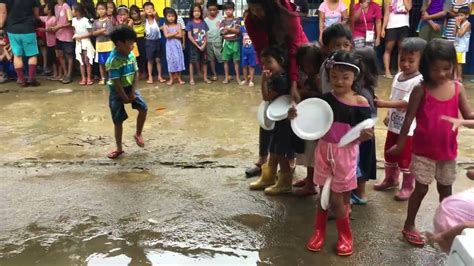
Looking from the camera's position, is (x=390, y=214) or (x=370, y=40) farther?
(x=370, y=40)

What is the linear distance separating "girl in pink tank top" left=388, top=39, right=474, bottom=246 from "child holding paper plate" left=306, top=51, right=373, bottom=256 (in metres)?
0.33

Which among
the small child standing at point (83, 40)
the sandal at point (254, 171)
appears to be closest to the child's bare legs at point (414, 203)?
the sandal at point (254, 171)

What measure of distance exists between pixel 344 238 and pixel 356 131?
2.30 ft

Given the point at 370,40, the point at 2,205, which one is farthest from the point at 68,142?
the point at 370,40

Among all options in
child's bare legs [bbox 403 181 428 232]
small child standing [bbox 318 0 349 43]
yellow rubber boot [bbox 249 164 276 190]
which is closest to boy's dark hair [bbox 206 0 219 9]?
small child standing [bbox 318 0 349 43]

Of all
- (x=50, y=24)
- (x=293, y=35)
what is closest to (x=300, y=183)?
(x=293, y=35)

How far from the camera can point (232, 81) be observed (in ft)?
28.4

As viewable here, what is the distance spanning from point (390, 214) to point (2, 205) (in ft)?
9.71

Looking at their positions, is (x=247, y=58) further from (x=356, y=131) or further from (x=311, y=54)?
(x=356, y=131)

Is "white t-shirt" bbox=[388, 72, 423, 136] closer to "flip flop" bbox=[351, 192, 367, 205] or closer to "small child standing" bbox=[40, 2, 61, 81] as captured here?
"flip flop" bbox=[351, 192, 367, 205]

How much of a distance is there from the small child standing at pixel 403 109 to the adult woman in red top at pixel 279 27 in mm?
675

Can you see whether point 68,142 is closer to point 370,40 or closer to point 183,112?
point 183,112

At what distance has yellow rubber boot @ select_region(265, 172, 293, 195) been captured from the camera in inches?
155

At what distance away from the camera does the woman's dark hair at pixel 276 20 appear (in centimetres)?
344
